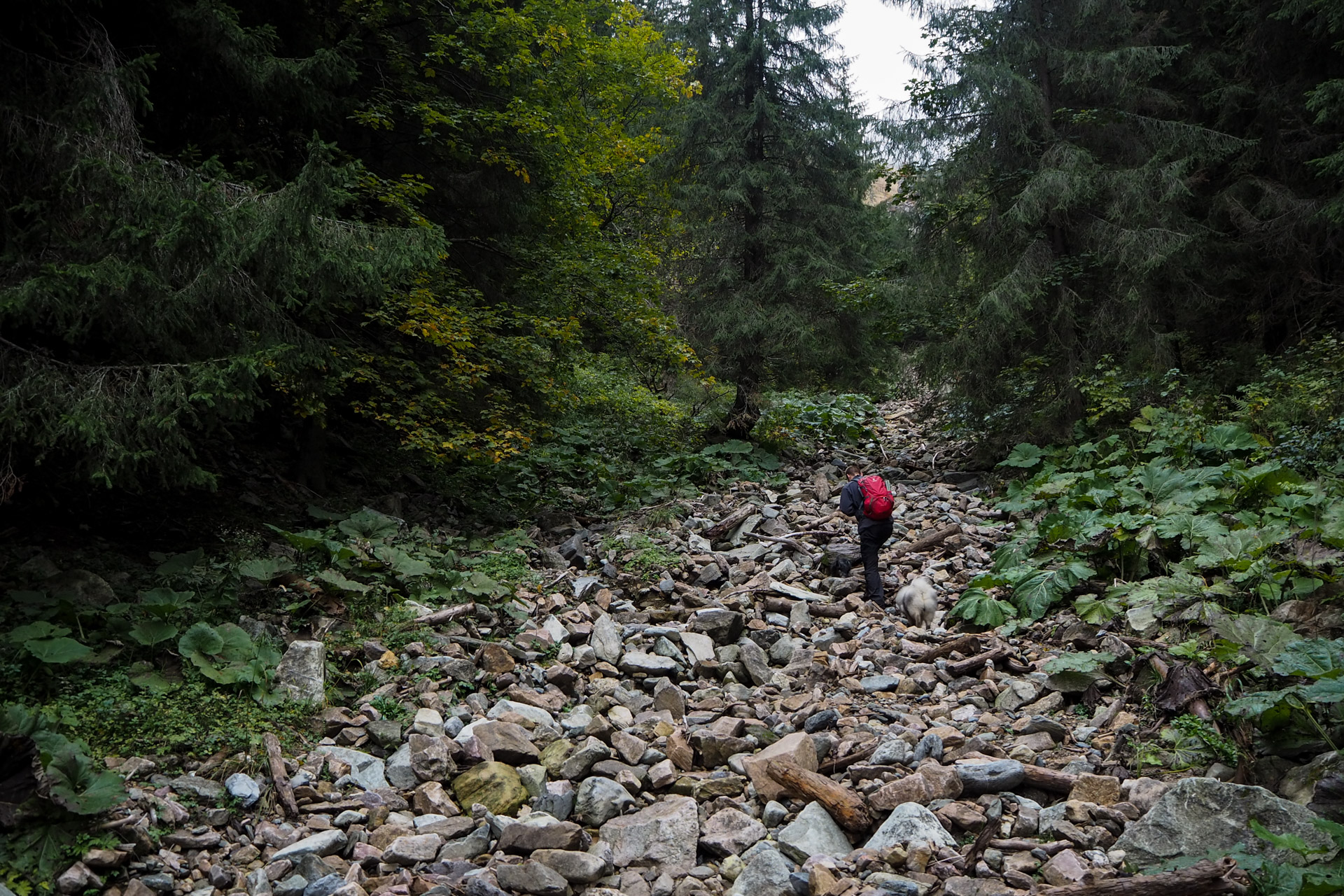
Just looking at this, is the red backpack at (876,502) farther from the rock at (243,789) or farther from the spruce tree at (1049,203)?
the rock at (243,789)

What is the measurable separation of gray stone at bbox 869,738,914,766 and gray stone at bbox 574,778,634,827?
1.56 m

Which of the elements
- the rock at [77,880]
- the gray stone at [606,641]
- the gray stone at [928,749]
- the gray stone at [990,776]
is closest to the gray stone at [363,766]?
the rock at [77,880]

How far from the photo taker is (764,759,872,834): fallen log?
4.28m

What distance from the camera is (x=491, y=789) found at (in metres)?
4.61

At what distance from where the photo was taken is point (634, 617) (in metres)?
7.70

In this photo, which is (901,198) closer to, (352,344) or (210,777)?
(352,344)

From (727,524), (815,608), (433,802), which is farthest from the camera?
(727,524)

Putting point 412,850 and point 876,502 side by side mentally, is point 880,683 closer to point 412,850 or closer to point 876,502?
point 876,502

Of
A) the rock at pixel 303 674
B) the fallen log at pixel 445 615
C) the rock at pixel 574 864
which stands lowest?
the rock at pixel 574 864

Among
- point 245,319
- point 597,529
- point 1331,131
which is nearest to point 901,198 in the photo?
point 1331,131

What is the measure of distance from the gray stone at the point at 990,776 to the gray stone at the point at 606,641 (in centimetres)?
311

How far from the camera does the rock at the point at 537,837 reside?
414cm

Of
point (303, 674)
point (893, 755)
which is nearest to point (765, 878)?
point (893, 755)

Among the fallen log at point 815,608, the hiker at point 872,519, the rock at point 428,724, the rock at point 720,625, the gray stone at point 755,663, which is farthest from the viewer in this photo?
the hiker at point 872,519
